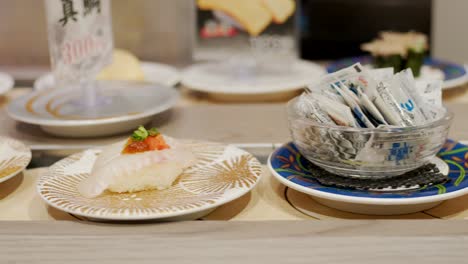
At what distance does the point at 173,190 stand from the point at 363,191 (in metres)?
0.26

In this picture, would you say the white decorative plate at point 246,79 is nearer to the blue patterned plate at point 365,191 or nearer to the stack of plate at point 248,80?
the stack of plate at point 248,80

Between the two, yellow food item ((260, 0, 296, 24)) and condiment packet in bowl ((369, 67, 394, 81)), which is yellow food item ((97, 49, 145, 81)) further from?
condiment packet in bowl ((369, 67, 394, 81))

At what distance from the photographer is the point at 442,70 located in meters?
1.60

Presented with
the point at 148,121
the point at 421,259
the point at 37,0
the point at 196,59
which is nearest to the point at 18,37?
the point at 37,0

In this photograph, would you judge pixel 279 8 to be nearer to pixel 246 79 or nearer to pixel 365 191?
pixel 246 79

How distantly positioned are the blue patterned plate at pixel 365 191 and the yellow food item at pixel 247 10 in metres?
0.58

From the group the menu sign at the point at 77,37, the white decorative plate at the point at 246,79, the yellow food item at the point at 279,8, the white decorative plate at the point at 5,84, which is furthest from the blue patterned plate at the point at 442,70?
the white decorative plate at the point at 5,84

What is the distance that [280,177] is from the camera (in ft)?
2.89

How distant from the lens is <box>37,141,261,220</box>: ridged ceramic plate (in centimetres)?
79

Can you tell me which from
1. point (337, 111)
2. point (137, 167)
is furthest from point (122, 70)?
point (337, 111)

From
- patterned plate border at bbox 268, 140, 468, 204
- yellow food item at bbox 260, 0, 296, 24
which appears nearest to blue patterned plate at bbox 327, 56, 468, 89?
yellow food item at bbox 260, 0, 296, 24

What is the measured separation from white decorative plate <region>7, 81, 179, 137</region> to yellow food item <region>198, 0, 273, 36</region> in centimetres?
26

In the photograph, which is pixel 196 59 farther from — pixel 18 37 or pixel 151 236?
pixel 151 236

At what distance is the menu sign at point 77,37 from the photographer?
1.13 meters
